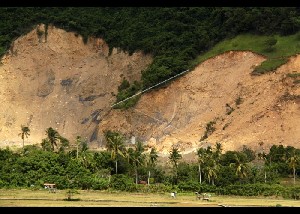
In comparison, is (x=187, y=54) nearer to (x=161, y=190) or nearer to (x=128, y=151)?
(x=128, y=151)

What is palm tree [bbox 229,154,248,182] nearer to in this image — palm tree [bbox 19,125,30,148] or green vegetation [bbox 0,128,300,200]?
green vegetation [bbox 0,128,300,200]

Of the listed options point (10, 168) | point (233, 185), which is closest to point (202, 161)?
point (233, 185)

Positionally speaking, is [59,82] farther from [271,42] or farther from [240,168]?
[240,168]

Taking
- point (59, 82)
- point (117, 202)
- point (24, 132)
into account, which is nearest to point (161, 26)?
point (59, 82)

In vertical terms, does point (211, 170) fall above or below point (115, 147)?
below

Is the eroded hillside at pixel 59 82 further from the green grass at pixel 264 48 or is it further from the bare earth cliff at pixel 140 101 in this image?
the green grass at pixel 264 48

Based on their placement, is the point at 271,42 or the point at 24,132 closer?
the point at 24,132

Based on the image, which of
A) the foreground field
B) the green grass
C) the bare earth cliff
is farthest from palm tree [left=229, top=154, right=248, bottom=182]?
the green grass

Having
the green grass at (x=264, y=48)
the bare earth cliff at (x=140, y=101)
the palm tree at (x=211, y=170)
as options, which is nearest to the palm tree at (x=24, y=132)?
the bare earth cliff at (x=140, y=101)
